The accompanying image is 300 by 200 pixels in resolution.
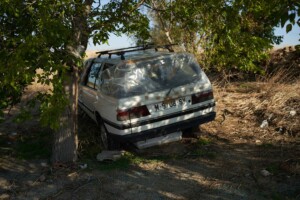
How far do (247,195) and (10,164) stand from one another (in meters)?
4.41

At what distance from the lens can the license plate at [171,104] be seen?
602 centimetres

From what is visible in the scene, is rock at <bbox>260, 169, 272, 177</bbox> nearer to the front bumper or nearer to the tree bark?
the front bumper

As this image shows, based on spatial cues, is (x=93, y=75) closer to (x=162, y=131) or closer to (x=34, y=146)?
(x=34, y=146)

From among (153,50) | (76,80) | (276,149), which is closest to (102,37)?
(76,80)

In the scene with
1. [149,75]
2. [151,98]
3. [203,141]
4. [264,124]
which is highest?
[149,75]

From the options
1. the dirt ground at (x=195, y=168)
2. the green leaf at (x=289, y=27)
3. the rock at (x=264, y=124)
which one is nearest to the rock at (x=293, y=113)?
the dirt ground at (x=195, y=168)

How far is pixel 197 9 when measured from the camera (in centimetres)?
680

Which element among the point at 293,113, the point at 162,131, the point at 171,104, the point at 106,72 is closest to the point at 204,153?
the point at 162,131

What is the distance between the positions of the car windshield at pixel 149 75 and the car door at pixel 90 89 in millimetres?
709

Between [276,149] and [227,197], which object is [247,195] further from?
[276,149]

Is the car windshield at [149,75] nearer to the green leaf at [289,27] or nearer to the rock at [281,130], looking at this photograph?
the rock at [281,130]

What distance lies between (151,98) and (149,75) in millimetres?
484

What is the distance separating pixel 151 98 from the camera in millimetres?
5949

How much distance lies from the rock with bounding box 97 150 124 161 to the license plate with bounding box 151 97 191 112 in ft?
3.58
